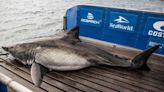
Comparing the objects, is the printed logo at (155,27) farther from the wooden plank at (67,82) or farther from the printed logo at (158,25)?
the wooden plank at (67,82)

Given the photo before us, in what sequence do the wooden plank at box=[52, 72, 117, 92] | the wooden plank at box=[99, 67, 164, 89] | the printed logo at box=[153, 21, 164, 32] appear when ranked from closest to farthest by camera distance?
1. the wooden plank at box=[52, 72, 117, 92]
2. the wooden plank at box=[99, 67, 164, 89]
3. the printed logo at box=[153, 21, 164, 32]

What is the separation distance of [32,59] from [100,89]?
5.75ft

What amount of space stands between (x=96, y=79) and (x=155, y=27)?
3.46 meters

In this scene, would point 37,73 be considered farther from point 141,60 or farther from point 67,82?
point 141,60

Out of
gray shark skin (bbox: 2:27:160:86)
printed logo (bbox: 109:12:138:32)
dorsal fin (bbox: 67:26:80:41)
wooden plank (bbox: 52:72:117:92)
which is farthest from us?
printed logo (bbox: 109:12:138:32)

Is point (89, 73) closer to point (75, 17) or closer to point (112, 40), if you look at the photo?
point (112, 40)

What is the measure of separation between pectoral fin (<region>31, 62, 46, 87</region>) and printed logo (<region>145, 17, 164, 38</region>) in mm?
4096

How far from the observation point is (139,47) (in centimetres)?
684

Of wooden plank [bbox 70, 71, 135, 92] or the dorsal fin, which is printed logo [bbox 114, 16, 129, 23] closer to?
the dorsal fin

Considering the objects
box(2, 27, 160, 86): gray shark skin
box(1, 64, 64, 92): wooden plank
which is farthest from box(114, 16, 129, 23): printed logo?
box(1, 64, 64, 92): wooden plank

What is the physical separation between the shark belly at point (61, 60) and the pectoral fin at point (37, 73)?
0.46 feet

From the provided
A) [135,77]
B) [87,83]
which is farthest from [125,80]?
[87,83]

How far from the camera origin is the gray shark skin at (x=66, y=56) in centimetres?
413

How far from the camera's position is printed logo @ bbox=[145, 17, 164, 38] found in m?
6.18
